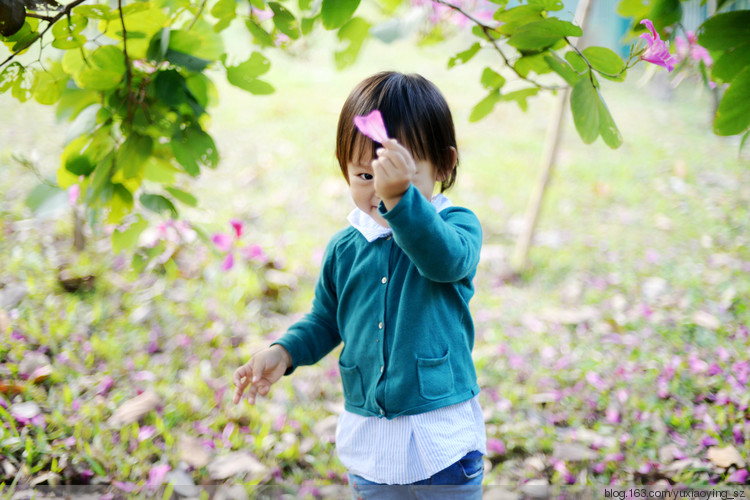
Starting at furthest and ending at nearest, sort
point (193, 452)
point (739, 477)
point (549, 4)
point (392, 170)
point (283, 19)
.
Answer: point (193, 452)
point (739, 477)
point (283, 19)
point (549, 4)
point (392, 170)

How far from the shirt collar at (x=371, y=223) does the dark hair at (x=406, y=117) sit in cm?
6

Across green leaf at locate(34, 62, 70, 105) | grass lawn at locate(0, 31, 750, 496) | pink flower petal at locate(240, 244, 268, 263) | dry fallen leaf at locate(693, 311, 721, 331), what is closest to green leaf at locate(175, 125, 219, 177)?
green leaf at locate(34, 62, 70, 105)

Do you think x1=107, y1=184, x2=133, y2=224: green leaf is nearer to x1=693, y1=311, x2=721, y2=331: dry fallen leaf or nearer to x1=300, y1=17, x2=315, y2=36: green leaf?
x1=300, y1=17, x2=315, y2=36: green leaf

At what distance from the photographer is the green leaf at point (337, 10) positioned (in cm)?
112

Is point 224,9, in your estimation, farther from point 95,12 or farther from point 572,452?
point 572,452

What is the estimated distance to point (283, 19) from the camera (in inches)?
50.1

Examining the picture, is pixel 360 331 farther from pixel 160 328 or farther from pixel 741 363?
pixel 741 363

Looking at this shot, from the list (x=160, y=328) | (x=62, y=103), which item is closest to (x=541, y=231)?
(x=160, y=328)

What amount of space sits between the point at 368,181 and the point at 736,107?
679mm

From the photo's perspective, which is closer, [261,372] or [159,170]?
[261,372]


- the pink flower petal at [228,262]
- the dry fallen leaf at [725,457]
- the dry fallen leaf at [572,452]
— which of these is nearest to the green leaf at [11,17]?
the pink flower petal at [228,262]

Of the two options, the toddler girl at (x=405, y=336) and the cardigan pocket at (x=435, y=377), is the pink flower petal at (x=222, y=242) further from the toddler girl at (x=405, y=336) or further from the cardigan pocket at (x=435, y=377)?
the cardigan pocket at (x=435, y=377)

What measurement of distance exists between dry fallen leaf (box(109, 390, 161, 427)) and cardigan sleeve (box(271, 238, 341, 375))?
0.82 metres

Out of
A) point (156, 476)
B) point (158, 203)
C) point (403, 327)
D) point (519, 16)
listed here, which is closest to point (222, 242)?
point (158, 203)
